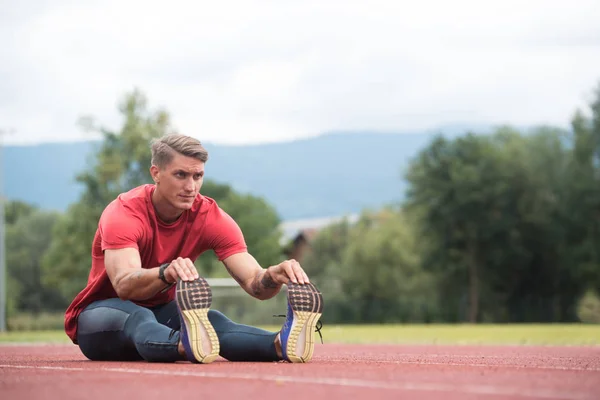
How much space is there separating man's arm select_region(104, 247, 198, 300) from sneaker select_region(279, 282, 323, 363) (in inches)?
27.2

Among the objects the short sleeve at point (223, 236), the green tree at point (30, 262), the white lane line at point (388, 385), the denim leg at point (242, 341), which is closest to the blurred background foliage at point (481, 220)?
the green tree at point (30, 262)

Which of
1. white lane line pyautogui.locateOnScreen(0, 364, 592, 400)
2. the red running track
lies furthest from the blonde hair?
white lane line pyautogui.locateOnScreen(0, 364, 592, 400)

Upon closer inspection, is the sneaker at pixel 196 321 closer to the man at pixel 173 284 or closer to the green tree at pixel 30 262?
the man at pixel 173 284

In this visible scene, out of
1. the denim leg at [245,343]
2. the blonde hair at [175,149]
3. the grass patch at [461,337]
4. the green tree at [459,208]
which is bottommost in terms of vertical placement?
the grass patch at [461,337]

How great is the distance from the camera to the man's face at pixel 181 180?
6.98 meters

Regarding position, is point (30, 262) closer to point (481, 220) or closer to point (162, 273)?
point (481, 220)

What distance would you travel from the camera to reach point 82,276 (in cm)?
5766

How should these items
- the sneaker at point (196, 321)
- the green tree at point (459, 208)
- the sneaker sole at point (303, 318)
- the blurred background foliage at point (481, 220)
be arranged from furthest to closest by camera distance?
the green tree at point (459, 208)
the blurred background foliage at point (481, 220)
the sneaker sole at point (303, 318)
the sneaker at point (196, 321)

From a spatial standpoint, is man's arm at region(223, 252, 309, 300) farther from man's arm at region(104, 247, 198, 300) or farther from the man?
man's arm at region(104, 247, 198, 300)

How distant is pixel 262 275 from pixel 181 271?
3.02 ft

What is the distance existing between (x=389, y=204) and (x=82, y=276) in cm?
4486

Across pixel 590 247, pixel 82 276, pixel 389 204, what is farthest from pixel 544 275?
pixel 389 204

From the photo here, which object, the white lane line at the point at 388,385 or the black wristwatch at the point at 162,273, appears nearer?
the white lane line at the point at 388,385

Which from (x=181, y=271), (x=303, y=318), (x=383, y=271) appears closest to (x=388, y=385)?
(x=303, y=318)
